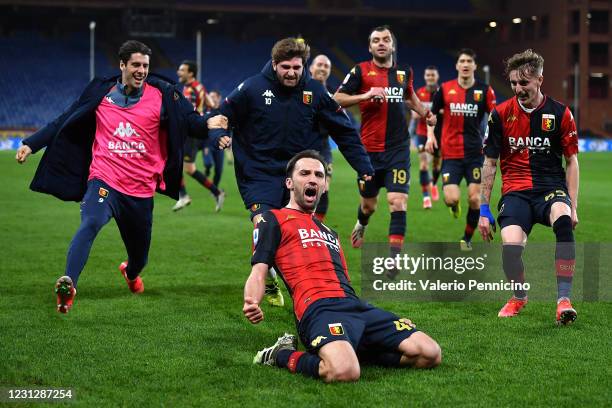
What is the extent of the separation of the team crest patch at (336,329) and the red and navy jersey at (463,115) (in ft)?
21.8

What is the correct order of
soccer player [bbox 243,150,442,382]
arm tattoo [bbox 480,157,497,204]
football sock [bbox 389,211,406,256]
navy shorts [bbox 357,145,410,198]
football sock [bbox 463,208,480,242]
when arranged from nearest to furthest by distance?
soccer player [bbox 243,150,442,382], arm tattoo [bbox 480,157,497,204], football sock [bbox 389,211,406,256], navy shorts [bbox 357,145,410,198], football sock [bbox 463,208,480,242]

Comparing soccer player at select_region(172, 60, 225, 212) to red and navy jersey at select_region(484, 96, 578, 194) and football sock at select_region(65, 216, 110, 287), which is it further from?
red and navy jersey at select_region(484, 96, 578, 194)

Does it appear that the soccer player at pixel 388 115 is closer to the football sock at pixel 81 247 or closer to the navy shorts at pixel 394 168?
the navy shorts at pixel 394 168

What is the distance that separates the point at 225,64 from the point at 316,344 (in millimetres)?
51798

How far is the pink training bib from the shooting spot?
756cm

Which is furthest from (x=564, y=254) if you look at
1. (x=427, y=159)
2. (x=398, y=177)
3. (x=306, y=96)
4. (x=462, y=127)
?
(x=427, y=159)

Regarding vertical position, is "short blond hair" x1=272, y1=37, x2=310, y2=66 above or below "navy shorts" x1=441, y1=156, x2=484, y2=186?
above

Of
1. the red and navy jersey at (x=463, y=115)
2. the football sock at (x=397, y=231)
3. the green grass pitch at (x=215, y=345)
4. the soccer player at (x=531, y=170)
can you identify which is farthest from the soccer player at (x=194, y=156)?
the soccer player at (x=531, y=170)

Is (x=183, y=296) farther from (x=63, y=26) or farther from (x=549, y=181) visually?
(x=63, y=26)

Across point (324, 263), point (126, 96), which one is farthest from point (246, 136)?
point (324, 263)

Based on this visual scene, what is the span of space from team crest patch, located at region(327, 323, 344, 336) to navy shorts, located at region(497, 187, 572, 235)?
2475mm

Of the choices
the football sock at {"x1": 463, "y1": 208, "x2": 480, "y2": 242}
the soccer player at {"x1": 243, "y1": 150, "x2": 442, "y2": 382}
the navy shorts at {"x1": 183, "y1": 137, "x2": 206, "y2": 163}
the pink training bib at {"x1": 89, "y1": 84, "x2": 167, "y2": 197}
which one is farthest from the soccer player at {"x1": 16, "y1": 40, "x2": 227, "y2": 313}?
the navy shorts at {"x1": 183, "y1": 137, "x2": 206, "y2": 163}

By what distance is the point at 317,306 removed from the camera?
566 centimetres

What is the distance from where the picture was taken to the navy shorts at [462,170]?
11.8m
